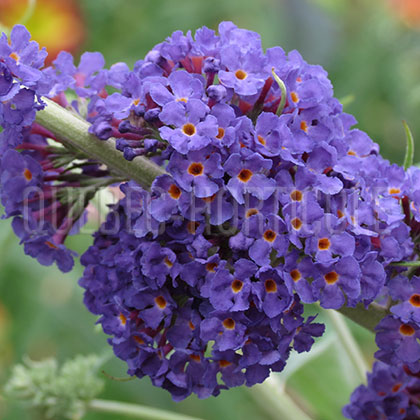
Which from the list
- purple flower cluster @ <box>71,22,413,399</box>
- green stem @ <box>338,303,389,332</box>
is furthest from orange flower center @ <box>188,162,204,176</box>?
green stem @ <box>338,303,389,332</box>

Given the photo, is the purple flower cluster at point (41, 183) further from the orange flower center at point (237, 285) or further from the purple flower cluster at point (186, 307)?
the orange flower center at point (237, 285)

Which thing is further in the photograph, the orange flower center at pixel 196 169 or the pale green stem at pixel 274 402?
the pale green stem at pixel 274 402

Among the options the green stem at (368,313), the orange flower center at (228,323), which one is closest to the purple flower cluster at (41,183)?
the orange flower center at (228,323)

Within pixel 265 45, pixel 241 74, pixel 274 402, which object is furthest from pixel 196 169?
pixel 265 45

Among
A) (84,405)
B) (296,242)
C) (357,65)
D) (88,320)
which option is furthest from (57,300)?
(296,242)

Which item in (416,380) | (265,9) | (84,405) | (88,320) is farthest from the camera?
(265,9)

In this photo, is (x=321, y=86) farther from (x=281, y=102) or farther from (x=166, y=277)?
(x=166, y=277)
